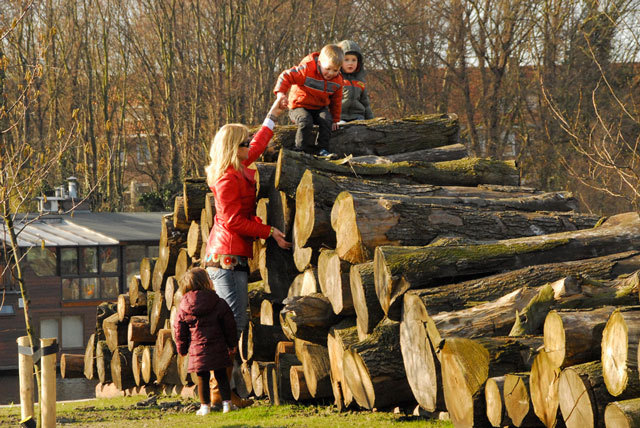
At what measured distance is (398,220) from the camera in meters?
5.95

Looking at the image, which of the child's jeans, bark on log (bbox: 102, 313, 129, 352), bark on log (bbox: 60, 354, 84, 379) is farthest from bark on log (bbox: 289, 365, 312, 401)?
bark on log (bbox: 60, 354, 84, 379)

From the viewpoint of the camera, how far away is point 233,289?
6805mm

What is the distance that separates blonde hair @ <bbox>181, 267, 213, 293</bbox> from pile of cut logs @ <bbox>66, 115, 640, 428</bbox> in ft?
2.09

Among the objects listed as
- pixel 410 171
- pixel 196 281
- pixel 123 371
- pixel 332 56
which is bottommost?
pixel 123 371

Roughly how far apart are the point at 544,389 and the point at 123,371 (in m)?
7.00

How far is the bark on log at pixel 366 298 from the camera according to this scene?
5.63 metres

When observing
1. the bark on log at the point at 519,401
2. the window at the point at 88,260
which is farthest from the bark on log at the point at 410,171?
the window at the point at 88,260

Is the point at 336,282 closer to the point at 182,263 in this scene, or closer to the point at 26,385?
the point at 26,385

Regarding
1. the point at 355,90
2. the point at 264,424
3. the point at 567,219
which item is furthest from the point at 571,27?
the point at 264,424

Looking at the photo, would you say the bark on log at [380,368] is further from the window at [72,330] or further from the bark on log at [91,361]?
the window at [72,330]

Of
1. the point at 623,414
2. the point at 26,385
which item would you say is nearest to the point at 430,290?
the point at 623,414

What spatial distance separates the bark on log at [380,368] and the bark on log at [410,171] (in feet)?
5.34

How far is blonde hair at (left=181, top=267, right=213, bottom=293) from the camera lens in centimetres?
657

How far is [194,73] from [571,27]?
12.7 metres
